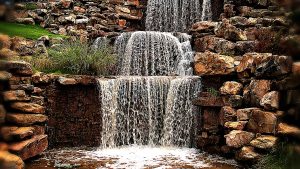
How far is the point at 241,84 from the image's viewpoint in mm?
9602

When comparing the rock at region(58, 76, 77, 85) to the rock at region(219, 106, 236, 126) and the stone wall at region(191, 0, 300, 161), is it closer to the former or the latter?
the stone wall at region(191, 0, 300, 161)

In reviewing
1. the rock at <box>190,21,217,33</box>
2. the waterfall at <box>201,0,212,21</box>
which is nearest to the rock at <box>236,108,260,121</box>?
the rock at <box>190,21,217,33</box>

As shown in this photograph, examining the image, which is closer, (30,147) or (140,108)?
(30,147)

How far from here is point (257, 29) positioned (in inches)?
493

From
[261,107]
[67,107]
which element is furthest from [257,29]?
[67,107]

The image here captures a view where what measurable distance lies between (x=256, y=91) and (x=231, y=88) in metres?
0.93

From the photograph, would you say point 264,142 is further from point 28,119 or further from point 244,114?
point 28,119

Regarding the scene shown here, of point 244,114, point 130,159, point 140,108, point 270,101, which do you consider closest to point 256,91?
point 244,114

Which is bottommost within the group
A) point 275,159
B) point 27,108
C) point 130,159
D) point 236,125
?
point 130,159

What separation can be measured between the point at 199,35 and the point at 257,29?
7.91ft

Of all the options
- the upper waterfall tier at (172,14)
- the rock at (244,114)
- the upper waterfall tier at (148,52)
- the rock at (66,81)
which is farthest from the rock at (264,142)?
the upper waterfall tier at (172,14)

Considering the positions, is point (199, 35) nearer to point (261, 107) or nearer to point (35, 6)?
point (261, 107)

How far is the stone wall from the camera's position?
7.97 m

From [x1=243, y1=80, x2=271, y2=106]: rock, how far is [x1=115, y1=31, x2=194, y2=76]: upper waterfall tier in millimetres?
5742
